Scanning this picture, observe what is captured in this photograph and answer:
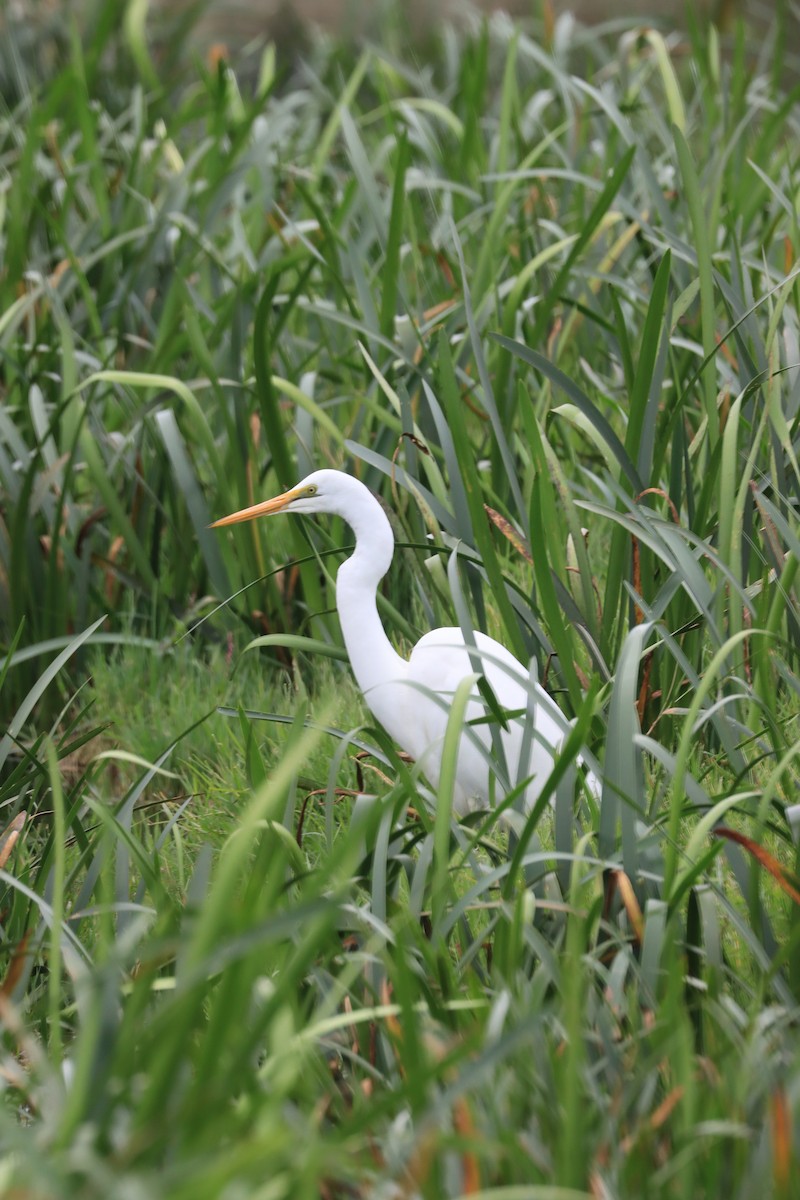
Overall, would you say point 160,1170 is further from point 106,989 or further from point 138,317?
point 138,317

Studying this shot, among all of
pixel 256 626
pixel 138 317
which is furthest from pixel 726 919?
pixel 138 317

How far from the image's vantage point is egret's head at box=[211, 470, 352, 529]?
6.66 ft

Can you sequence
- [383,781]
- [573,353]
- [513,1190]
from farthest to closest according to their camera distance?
[573,353], [383,781], [513,1190]

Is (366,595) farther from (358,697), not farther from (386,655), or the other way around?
(358,697)

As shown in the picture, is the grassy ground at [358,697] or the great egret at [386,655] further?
the great egret at [386,655]

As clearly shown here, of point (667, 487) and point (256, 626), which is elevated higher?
point (667, 487)

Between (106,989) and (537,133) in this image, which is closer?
(106,989)

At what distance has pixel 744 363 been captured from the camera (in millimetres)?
2164

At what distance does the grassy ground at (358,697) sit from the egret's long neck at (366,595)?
0.07m

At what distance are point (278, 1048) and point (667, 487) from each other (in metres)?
1.32

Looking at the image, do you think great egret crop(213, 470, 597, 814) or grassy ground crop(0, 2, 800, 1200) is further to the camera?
great egret crop(213, 470, 597, 814)

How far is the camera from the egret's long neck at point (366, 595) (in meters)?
2.05

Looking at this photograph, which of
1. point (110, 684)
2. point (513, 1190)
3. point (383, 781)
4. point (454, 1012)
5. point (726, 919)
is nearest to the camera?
point (513, 1190)

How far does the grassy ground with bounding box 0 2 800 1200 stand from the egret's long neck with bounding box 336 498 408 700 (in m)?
0.07
